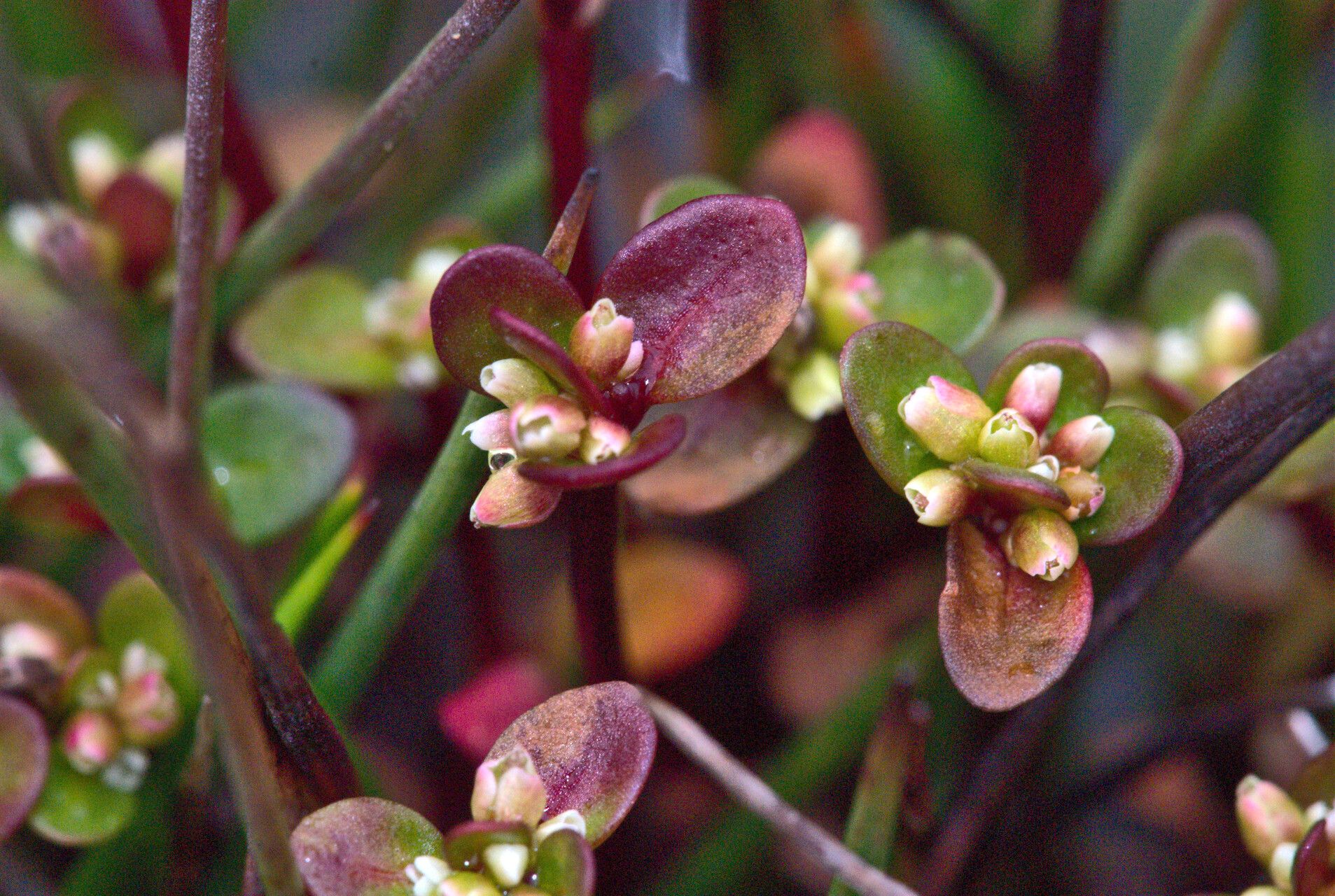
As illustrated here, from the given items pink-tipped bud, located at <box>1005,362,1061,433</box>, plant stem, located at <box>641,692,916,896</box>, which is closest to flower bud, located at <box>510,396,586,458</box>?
plant stem, located at <box>641,692,916,896</box>

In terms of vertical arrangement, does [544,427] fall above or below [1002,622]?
above

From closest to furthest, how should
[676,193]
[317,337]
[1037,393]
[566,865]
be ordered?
[566,865] < [1037,393] < [676,193] < [317,337]

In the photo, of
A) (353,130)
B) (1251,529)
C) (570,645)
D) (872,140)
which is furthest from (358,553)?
(1251,529)

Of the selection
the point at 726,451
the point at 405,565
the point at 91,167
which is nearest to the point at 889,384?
the point at 726,451

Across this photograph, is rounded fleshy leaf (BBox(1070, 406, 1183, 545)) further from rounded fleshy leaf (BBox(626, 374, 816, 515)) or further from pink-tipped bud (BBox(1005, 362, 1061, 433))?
rounded fleshy leaf (BBox(626, 374, 816, 515))

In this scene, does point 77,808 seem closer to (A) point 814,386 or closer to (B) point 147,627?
(B) point 147,627

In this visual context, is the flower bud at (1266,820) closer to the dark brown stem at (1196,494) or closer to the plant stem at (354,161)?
the dark brown stem at (1196,494)
